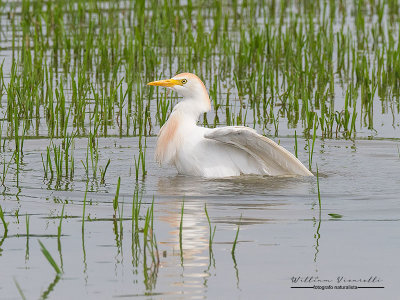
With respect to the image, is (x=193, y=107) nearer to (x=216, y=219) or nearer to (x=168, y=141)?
(x=168, y=141)

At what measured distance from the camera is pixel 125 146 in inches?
425

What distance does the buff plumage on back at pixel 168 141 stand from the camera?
9531mm

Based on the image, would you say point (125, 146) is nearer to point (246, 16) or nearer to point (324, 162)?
point (324, 162)

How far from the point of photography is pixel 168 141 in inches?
376

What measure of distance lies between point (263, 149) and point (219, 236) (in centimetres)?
219

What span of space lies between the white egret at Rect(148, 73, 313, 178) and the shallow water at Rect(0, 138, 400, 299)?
→ 121 mm

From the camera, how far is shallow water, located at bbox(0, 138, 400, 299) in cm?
601

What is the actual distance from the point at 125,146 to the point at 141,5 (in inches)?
257

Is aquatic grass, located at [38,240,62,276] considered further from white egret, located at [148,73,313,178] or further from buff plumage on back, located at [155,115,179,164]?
buff plumage on back, located at [155,115,179,164]

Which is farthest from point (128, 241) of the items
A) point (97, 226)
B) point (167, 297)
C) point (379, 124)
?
point (379, 124)

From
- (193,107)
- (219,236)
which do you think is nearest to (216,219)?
(219,236)

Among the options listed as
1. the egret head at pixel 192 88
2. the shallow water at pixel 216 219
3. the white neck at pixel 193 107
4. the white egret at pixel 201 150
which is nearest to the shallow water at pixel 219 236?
the shallow water at pixel 216 219

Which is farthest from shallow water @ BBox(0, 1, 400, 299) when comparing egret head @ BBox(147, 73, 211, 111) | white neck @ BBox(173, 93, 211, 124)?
egret head @ BBox(147, 73, 211, 111)

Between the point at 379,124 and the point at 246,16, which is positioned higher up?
the point at 246,16
